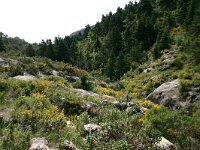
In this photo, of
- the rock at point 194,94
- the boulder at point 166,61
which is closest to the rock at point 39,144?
the rock at point 194,94

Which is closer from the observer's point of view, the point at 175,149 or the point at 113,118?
the point at 175,149

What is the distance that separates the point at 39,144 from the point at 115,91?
79.5 ft

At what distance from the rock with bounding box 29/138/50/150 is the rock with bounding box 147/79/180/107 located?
2939 cm

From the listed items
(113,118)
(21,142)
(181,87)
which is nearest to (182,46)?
(181,87)

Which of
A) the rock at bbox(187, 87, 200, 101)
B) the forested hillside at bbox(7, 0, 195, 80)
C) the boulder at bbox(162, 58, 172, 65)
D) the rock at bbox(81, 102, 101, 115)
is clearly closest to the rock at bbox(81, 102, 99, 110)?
the rock at bbox(81, 102, 101, 115)

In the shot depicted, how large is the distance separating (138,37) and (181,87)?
128ft

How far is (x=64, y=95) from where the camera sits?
22328 millimetres

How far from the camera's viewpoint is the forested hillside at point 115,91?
1558 cm

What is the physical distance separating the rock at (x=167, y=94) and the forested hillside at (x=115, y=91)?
0.12 meters

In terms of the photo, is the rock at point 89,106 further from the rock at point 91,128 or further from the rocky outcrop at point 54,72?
the rocky outcrop at point 54,72

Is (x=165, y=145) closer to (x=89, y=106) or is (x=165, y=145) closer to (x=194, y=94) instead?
(x=89, y=106)

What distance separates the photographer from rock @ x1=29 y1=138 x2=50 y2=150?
44.3 ft

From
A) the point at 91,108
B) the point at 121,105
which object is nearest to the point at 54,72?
the point at 121,105

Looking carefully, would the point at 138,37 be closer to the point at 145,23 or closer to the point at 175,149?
the point at 145,23
